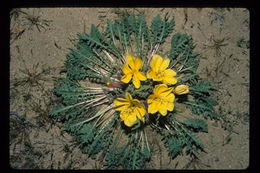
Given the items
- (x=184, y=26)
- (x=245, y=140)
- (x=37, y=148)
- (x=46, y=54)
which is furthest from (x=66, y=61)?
(x=245, y=140)

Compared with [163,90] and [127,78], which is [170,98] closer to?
[163,90]

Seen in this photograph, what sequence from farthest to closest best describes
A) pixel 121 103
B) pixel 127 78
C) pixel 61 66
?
pixel 61 66, pixel 127 78, pixel 121 103

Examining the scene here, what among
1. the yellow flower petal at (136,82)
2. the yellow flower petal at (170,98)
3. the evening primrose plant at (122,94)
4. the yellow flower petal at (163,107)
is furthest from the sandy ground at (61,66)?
the yellow flower petal at (136,82)

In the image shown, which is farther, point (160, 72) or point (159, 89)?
point (160, 72)

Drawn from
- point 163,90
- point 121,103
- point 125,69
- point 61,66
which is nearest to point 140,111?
point 121,103

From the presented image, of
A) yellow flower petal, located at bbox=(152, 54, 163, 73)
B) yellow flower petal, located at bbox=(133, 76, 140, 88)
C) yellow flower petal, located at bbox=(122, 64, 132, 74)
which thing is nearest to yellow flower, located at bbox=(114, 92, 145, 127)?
yellow flower petal, located at bbox=(133, 76, 140, 88)

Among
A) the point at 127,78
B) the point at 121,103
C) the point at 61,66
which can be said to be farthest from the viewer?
the point at 61,66
